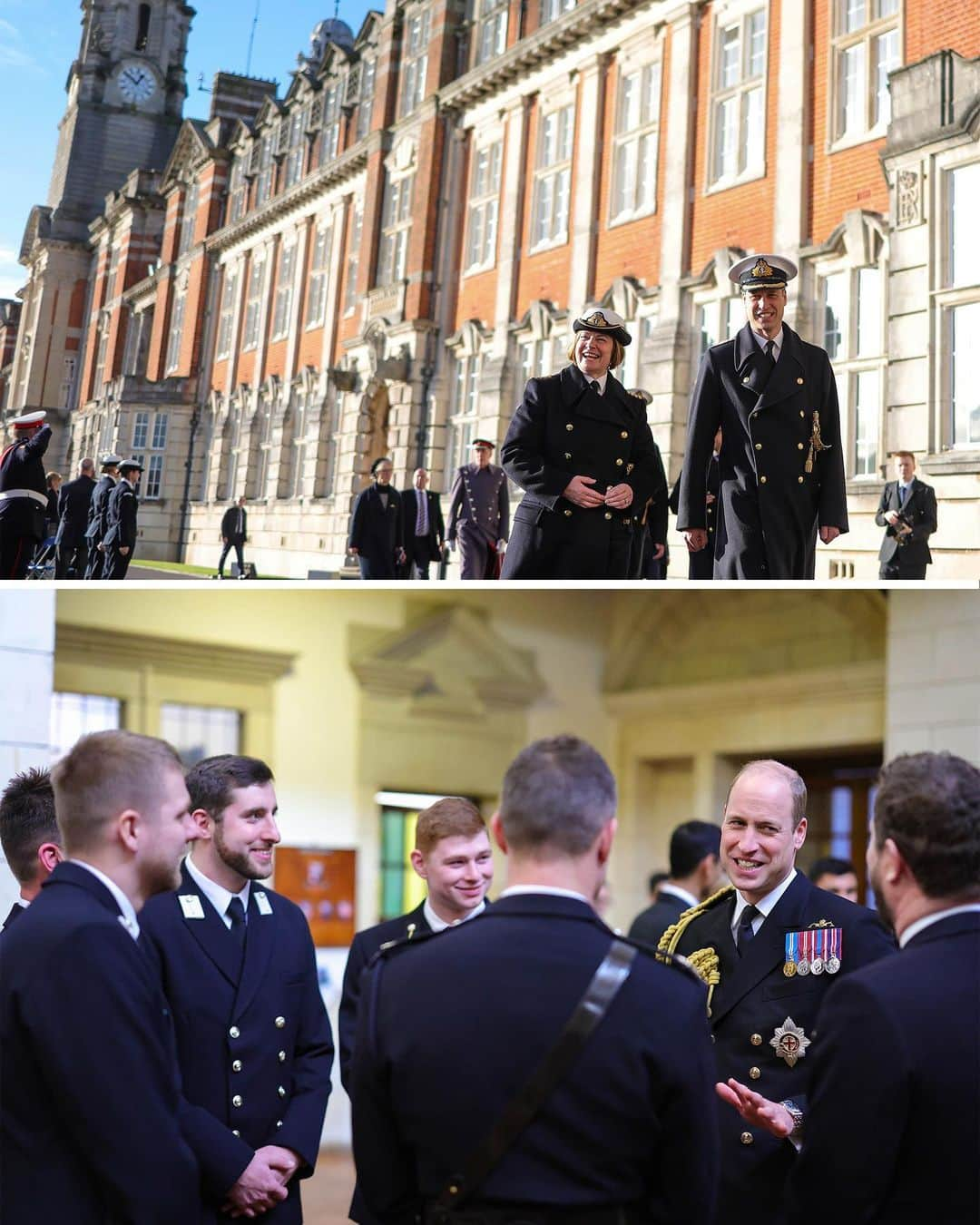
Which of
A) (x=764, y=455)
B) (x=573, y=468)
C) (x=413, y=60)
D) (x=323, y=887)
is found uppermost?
(x=413, y=60)

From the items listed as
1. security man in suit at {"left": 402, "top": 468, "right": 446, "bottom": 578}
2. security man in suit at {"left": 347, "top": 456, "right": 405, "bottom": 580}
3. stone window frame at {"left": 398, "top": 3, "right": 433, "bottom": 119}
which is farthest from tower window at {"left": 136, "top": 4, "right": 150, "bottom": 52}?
stone window frame at {"left": 398, "top": 3, "right": 433, "bottom": 119}

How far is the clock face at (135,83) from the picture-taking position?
12376 mm

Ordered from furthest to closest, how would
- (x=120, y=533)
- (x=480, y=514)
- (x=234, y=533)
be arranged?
(x=234, y=533)
(x=480, y=514)
(x=120, y=533)

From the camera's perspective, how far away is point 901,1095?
2062mm

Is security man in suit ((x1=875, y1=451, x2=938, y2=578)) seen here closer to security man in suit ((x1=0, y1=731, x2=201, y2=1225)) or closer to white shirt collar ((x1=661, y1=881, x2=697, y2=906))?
white shirt collar ((x1=661, y1=881, x2=697, y2=906))

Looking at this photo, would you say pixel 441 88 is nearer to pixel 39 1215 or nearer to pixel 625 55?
pixel 625 55

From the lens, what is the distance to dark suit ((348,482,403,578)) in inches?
487

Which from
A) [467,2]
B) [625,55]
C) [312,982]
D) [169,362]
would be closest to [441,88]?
[467,2]

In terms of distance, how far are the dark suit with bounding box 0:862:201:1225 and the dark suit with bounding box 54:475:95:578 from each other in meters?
8.73

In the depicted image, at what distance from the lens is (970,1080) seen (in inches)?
81.0

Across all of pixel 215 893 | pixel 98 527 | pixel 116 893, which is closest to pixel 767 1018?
pixel 215 893

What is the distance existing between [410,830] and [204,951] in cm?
887

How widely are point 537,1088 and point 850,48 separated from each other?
12945 millimetres

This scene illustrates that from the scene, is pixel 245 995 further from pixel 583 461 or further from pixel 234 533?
pixel 234 533
